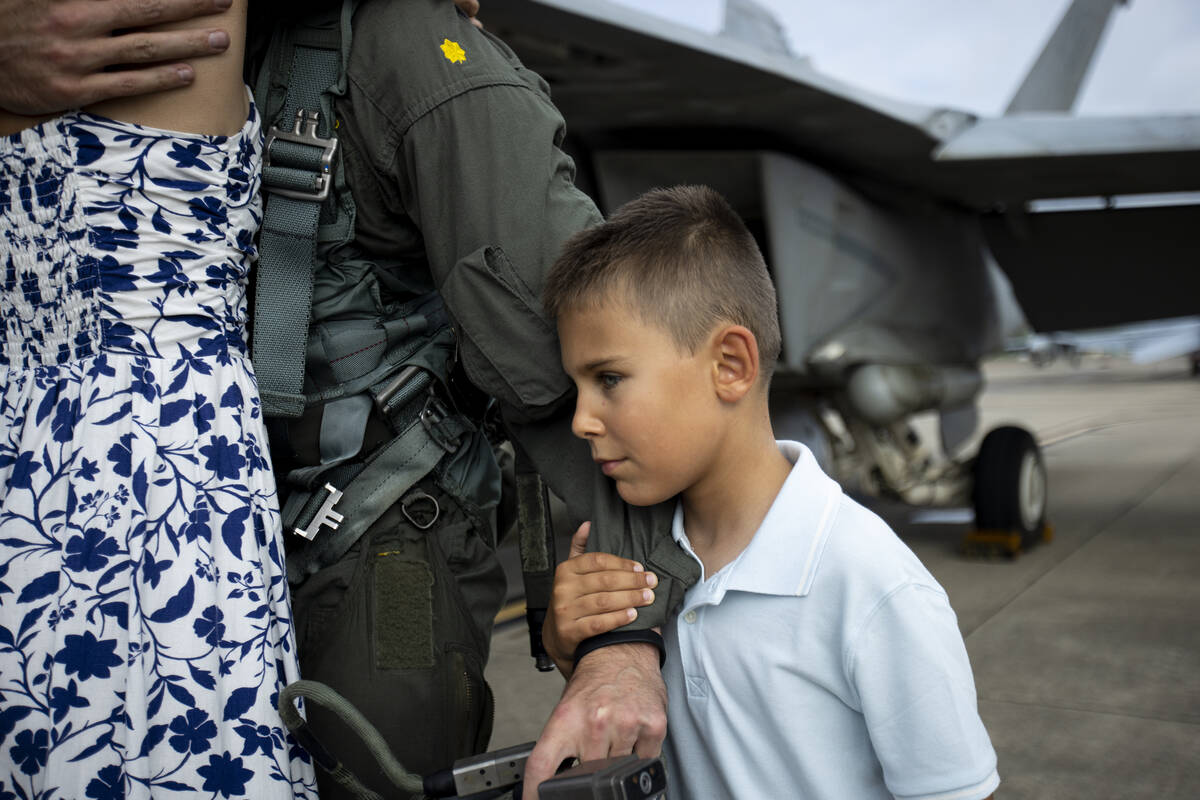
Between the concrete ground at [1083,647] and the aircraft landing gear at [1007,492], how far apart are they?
0.42 ft

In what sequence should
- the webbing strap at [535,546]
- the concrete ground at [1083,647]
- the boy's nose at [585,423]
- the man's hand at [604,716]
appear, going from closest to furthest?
the man's hand at [604,716] < the boy's nose at [585,423] < the webbing strap at [535,546] < the concrete ground at [1083,647]

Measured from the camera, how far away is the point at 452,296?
3.80 ft

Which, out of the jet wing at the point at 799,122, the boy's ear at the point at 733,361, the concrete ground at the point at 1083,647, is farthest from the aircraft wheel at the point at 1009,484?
the boy's ear at the point at 733,361

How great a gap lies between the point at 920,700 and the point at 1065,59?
9.54 m

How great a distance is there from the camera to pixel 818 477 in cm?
123

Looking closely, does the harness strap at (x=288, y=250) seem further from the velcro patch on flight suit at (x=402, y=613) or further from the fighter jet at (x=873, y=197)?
the fighter jet at (x=873, y=197)

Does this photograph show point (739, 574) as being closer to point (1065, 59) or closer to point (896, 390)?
point (896, 390)

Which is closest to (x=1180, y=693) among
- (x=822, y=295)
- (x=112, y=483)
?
(x=822, y=295)

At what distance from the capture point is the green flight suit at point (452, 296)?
1.15 m

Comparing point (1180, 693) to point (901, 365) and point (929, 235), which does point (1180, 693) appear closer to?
point (901, 365)

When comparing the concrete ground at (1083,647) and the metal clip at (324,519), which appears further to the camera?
the concrete ground at (1083,647)

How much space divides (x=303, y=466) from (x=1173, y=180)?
19.3ft

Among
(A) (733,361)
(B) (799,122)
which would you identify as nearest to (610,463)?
(A) (733,361)

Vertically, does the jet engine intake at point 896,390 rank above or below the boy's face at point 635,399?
below
